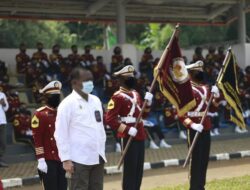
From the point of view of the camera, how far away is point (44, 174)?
683cm

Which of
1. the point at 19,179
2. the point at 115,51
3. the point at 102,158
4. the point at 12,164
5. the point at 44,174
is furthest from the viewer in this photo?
the point at 115,51

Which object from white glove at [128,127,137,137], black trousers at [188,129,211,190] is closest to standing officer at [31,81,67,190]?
white glove at [128,127,137,137]

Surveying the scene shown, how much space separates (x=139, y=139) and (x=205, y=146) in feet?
3.48

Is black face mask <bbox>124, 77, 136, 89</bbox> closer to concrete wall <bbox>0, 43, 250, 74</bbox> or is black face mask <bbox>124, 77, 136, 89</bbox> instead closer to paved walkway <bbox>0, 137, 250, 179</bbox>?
paved walkway <bbox>0, 137, 250, 179</bbox>

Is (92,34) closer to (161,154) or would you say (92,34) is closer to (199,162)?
(161,154)

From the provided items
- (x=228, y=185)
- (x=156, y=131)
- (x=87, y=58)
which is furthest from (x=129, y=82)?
(x=87, y=58)

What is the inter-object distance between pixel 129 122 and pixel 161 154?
21.0 ft

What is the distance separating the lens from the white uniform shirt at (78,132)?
5723 millimetres

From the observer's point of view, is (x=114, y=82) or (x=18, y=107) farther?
(x=114, y=82)

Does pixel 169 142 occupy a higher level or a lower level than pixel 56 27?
lower

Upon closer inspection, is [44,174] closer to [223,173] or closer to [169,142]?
[223,173]

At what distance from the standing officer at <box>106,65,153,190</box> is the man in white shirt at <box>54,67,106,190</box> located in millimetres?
1576

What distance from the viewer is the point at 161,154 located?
1385 cm

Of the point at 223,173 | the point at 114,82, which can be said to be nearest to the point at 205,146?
the point at 223,173
